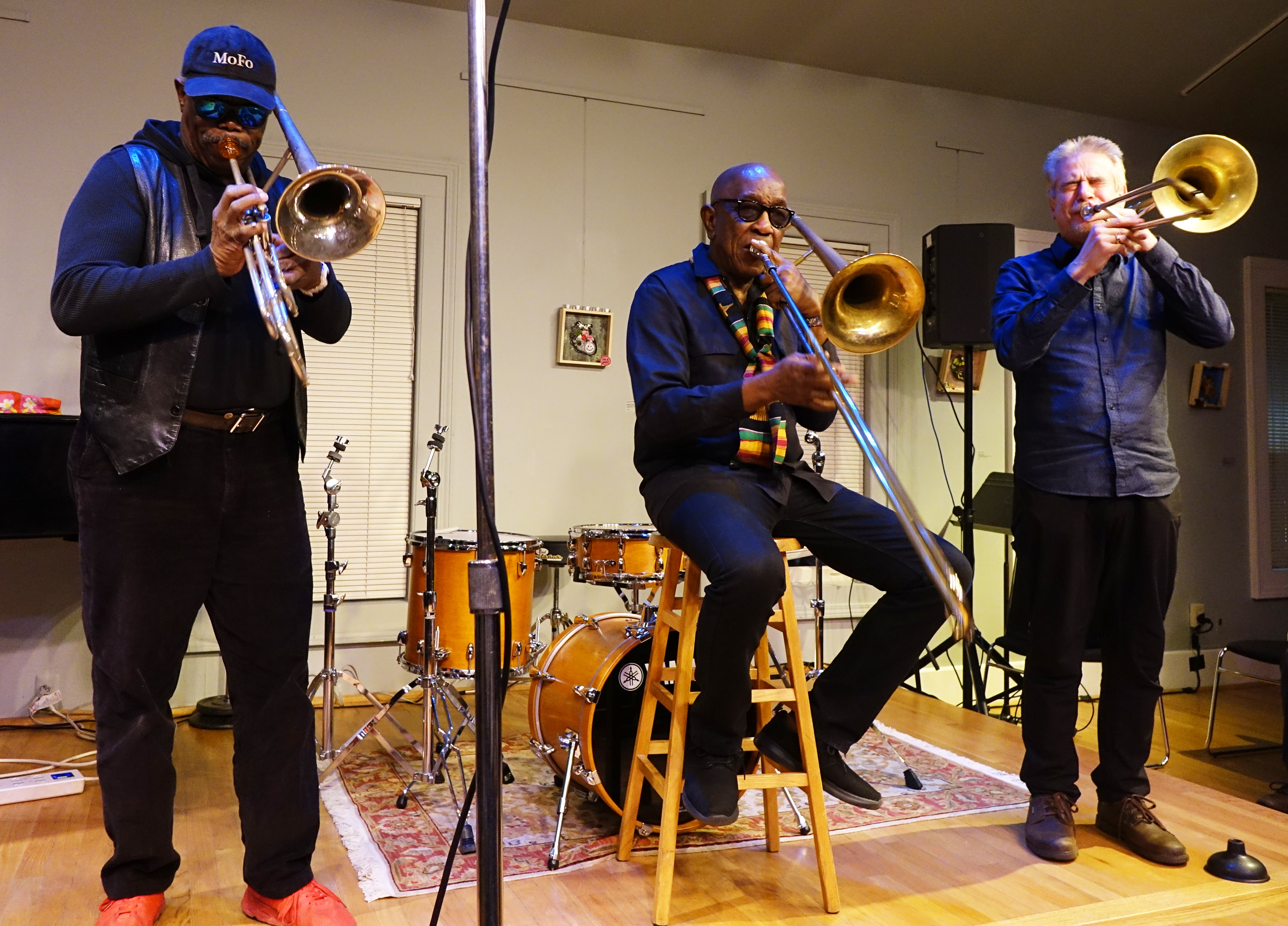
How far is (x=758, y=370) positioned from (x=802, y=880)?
1.26 m

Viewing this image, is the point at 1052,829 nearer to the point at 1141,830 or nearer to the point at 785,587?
the point at 1141,830

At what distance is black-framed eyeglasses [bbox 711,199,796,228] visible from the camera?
2.40 metres

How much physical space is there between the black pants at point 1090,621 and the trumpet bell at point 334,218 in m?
1.87

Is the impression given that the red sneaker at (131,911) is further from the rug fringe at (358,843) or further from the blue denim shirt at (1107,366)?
the blue denim shirt at (1107,366)

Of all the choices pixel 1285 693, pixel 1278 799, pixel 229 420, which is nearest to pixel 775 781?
pixel 229 420

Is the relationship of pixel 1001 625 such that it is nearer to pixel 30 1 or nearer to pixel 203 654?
pixel 203 654

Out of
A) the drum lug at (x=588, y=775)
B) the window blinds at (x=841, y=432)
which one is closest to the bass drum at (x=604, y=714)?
the drum lug at (x=588, y=775)

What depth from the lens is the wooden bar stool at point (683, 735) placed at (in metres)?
2.12

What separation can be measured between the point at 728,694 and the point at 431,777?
1.29 meters

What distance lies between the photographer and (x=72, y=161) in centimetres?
404

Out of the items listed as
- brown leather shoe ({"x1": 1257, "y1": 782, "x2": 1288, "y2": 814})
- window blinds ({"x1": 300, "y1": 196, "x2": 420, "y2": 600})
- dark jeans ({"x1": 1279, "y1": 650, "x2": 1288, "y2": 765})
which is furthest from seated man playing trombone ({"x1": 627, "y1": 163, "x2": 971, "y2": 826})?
window blinds ({"x1": 300, "y1": 196, "x2": 420, "y2": 600})

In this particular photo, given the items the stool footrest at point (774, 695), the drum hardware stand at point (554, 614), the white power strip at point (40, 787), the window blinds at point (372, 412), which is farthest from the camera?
the window blinds at point (372, 412)

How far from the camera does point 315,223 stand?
5.49ft

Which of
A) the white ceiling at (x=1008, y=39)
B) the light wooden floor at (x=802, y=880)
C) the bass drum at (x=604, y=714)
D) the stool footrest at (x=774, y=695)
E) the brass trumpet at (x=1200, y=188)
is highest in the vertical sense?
the white ceiling at (x=1008, y=39)
